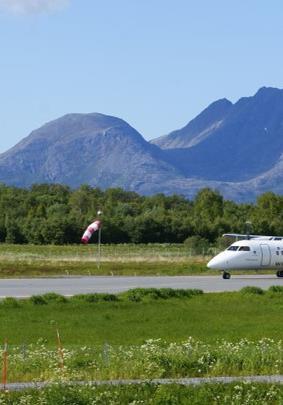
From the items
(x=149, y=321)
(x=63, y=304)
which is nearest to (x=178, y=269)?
(x=63, y=304)

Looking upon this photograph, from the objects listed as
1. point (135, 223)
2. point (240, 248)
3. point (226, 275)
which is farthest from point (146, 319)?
point (135, 223)

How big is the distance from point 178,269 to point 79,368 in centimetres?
4578

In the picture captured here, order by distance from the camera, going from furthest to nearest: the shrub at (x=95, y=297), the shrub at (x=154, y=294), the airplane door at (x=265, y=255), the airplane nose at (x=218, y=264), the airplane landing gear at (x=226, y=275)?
1. the airplane door at (x=265, y=255)
2. the airplane landing gear at (x=226, y=275)
3. the airplane nose at (x=218, y=264)
4. the shrub at (x=154, y=294)
5. the shrub at (x=95, y=297)

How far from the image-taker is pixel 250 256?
56969 millimetres

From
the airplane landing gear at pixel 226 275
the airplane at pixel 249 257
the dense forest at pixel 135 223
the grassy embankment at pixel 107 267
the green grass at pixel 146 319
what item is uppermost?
the dense forest at pixel 135 223

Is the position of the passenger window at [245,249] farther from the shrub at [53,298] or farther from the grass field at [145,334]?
the shrub at [53,298]

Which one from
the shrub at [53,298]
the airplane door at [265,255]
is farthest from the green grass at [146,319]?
the airplane door at [265,255]

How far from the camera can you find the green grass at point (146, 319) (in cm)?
2953

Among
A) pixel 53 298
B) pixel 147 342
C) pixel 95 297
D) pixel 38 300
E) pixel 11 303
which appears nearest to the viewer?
pixel 147 342

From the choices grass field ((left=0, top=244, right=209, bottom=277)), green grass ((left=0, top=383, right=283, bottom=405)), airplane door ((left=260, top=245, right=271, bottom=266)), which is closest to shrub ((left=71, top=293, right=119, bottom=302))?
airplane door ((left=260, top=245, right=271, bottom=266))

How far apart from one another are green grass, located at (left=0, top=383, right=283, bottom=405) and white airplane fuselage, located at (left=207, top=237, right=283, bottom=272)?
3862 cm

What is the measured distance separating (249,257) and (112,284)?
32.5ft

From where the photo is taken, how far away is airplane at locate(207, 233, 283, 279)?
55781 mm

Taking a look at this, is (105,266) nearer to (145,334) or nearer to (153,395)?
(145,334)
